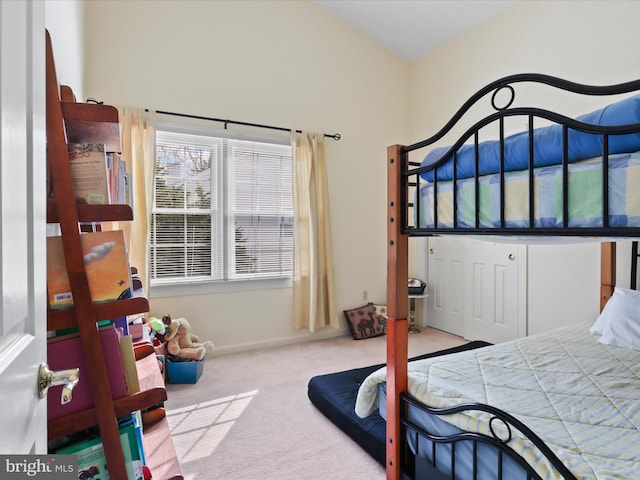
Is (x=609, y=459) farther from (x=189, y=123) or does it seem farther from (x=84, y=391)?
(x=189, y=123)

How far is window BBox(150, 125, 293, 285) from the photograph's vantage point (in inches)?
126

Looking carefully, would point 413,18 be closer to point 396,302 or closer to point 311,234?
point 311,234

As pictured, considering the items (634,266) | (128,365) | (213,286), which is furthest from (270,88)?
(634,266)

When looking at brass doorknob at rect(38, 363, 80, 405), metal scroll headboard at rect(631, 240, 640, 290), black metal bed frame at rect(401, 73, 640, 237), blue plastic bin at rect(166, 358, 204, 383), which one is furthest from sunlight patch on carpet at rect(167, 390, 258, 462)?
metal scroll headboard at rect(631, 240, 640, 290)

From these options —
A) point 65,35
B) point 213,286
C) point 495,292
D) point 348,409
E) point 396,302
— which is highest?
point 65,35

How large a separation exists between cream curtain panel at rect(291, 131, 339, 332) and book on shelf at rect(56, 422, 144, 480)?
2.52 meters

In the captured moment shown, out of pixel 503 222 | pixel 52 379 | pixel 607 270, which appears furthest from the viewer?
pixel 607 270

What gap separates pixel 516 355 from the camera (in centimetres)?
194

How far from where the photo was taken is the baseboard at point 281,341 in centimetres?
337

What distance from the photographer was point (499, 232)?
1.10 m

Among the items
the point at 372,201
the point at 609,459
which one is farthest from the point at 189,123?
the point at 609,459

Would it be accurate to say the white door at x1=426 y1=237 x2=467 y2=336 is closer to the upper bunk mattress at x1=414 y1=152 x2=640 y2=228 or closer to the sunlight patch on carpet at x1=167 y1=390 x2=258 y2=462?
the sunlight patch on carpet at x1=167 y1=390 x2=258 y2=462

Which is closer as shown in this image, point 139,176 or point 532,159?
point 532,159

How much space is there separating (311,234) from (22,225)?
3.15m
